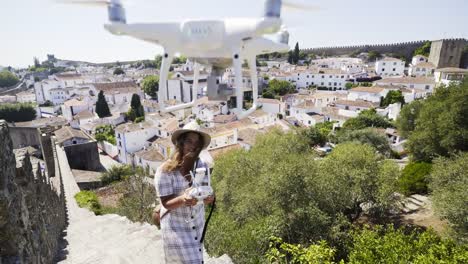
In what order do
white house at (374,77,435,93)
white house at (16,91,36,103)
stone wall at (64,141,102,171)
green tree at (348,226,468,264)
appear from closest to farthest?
1. green tree at (348,226,468,264)
2. stone wall at (64,141,102,171)
3. white house at (374,77,435,93)
4. white house at (16,91,36,103)

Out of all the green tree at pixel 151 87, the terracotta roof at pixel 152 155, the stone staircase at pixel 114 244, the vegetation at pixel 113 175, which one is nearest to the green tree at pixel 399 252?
the stone staircase at pixel 114 244

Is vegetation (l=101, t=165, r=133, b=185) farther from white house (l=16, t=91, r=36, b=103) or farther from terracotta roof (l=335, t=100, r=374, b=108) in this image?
white house (l=16, t=91, r=36, b=103)

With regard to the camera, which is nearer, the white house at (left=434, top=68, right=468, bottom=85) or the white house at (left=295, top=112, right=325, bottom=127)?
the white house at (left=295, top=112, right=325, bottom=127)

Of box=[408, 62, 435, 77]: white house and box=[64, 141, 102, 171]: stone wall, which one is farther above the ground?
box=[408, 62, 435, 77]: white house

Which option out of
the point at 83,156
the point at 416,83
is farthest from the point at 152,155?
the point at 416,83

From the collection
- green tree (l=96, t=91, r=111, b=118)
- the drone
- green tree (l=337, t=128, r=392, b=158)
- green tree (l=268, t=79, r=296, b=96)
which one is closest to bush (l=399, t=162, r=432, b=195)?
green tree (l=337, t=128, r=392, b=158)

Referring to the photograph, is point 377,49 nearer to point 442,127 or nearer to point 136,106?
point 136,106

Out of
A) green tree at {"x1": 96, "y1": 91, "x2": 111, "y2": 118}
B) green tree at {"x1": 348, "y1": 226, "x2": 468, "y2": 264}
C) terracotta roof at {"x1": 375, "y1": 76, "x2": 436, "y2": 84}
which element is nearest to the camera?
green tree at {"x1": 348, "y1": 226, "x2": 468, "y2": 264}

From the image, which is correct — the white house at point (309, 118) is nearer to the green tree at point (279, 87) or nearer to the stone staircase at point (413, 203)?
the green tree at point (279, 87)
